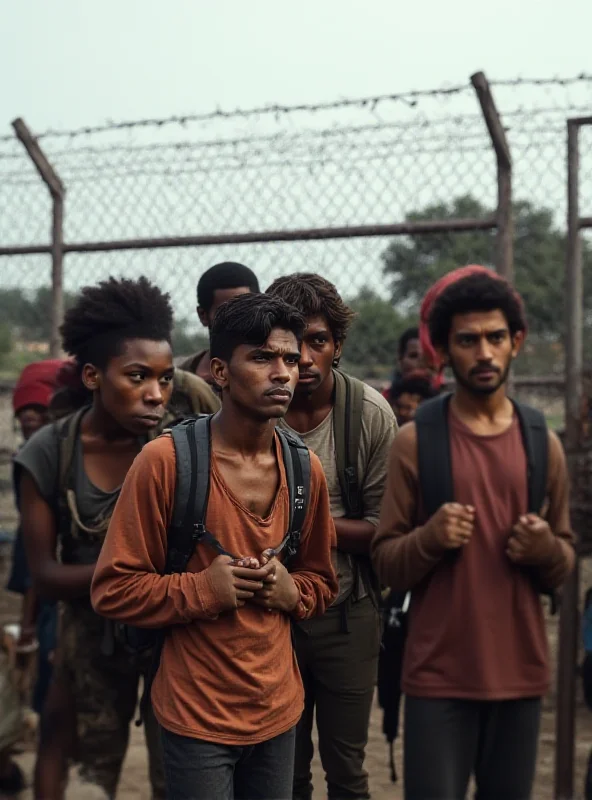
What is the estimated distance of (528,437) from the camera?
2.70 meters

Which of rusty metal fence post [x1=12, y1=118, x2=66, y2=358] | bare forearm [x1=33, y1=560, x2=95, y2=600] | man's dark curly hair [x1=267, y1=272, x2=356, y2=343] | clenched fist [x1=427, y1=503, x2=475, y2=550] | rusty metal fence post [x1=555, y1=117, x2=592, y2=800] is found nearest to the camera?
clenched fist [x1=427, y1=503, x2=475, y2=550]

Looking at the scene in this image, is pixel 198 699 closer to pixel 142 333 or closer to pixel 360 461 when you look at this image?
pixel 360 461

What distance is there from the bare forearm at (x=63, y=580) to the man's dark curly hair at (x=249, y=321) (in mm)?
1008

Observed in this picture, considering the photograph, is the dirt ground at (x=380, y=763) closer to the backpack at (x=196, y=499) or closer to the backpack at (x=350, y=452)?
the backpack at (x=350, y=452)

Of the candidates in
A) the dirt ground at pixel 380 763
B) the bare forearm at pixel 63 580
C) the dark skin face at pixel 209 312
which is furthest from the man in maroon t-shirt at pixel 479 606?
the dirt ground at pixel 380 763

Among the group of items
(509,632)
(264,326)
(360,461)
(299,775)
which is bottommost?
(299,775)

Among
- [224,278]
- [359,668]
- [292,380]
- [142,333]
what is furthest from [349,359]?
[292,380]

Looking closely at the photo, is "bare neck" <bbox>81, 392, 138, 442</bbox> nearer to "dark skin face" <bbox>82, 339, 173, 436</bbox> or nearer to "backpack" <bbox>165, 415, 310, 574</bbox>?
"dark skin face" <bbox>82, 339, 173, 436</bbox>

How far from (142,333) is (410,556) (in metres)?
1.24

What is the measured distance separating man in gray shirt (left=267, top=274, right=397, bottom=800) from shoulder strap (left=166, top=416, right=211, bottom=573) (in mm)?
614

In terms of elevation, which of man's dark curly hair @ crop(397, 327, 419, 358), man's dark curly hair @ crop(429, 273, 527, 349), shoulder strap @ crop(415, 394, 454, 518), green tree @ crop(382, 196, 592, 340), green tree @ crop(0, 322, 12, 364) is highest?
green tree @ crop(382, 196, 592, 340)

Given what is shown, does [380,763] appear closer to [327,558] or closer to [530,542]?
[327,558]

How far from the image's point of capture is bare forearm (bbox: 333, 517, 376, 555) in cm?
308

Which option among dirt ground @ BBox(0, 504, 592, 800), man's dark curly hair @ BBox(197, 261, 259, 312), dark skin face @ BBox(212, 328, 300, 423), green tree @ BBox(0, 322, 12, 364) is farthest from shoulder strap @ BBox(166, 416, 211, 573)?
green tree @ BBox(0, 322, 12, 364)
